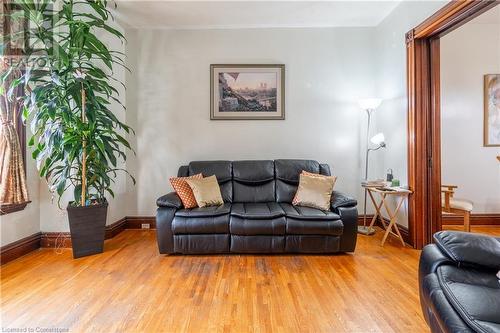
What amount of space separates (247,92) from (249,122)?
0.45 metres

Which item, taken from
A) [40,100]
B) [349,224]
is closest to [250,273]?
[349,224]

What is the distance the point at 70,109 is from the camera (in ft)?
8.79

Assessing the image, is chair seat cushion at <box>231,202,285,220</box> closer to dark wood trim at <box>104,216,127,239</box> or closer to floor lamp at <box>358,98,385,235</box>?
floor lamp at <box>358,98,385,235</box>

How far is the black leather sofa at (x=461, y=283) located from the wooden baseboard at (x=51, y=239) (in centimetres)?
355

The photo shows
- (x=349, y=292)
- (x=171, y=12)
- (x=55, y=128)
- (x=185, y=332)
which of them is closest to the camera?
(x=185, y=332)

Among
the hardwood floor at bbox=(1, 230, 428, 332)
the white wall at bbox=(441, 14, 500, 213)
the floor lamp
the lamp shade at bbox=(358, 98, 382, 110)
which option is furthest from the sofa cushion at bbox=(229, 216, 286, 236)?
the white wall at bbox=(441, 14, 500, 213)

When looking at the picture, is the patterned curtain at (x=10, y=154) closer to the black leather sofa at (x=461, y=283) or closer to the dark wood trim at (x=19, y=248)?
the dark wood trim at (x=19, y=248)

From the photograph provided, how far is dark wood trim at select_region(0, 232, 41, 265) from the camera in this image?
2.66 meters

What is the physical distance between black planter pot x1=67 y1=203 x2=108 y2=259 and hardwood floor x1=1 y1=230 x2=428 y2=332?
0.12 metres

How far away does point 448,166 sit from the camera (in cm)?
396

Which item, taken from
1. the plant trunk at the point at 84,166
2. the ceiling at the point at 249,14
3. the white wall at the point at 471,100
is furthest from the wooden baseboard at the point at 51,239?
the white wall at the point at 471,100

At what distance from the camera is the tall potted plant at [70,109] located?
2559mm

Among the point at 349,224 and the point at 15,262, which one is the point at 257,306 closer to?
the point at 349,224

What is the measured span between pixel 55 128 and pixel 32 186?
0.90 meters
